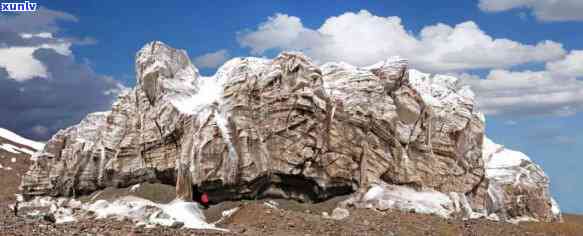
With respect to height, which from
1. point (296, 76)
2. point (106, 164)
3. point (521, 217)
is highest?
point (296, 76)

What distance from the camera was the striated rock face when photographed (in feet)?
120

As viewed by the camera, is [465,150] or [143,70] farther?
[465,150]

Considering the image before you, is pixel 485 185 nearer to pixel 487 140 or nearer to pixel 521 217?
pixel 521 217

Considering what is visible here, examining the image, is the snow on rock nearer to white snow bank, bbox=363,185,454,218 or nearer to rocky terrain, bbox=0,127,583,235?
white snow bank, bbox=363,185,454,218

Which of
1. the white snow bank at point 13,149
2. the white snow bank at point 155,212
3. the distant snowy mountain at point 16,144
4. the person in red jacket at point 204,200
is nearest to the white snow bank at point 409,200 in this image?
the person in red jacket at point 204,200

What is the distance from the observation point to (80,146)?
140ft

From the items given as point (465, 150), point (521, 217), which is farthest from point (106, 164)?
point (521, 217)

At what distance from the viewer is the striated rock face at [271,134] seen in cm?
3666

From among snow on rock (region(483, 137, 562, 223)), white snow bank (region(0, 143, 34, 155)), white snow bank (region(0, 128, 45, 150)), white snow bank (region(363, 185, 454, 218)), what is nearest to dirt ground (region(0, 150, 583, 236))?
white snow bank (region(363, 185, 454, 218))

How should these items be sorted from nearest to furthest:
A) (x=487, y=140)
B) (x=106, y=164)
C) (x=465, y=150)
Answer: (x=106, y=164)
(x=465, y=150)
(x=487, y=140)

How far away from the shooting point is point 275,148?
37.2m

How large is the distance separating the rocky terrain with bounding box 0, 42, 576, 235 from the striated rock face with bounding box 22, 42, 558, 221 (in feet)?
0.19

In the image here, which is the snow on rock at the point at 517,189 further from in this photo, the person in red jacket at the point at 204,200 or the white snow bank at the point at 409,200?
the person in red jacket at the point at 204,200

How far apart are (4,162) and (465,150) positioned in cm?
4299
